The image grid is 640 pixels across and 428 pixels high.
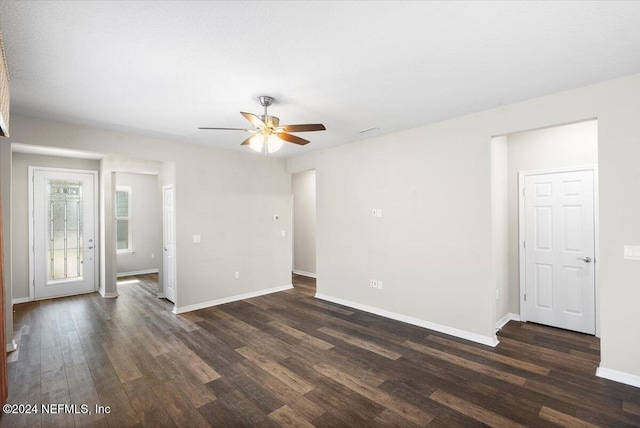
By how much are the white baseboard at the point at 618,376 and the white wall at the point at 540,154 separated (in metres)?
1.55

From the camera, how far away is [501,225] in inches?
160

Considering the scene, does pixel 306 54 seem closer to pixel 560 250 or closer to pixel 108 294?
pixel 560 250

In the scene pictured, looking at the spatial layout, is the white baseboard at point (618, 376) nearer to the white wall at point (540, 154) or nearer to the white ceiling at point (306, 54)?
the white wall at point (540, 154)

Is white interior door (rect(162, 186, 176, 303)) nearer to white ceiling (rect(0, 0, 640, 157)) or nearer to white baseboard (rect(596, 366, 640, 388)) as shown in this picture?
white ceiling (rect(0, 0, 640, 157))

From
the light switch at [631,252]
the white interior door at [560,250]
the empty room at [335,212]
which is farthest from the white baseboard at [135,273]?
the light switch at [631,252]

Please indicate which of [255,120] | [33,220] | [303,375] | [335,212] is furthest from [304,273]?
[33,220]

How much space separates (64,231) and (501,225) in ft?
24.8

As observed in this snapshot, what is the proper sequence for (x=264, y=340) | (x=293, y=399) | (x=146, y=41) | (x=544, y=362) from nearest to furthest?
1. (x=146, y=41)
2. (x=293, y=399)
3. (x=544, y=362)
4. (x=264, y=340)

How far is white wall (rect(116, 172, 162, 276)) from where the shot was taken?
7516mm

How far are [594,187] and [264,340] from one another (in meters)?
4.46

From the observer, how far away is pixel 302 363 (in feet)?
10.1

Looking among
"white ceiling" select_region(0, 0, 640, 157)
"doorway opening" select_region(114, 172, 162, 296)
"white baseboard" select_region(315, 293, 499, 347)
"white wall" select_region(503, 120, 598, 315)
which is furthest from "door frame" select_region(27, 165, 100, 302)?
"white wall" select_region(503, 120, 598, 315)

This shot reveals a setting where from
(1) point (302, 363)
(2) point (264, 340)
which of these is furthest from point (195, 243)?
(1) point (302, 363)

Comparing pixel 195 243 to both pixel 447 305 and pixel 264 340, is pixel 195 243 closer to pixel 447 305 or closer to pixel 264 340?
pixel 264 340
